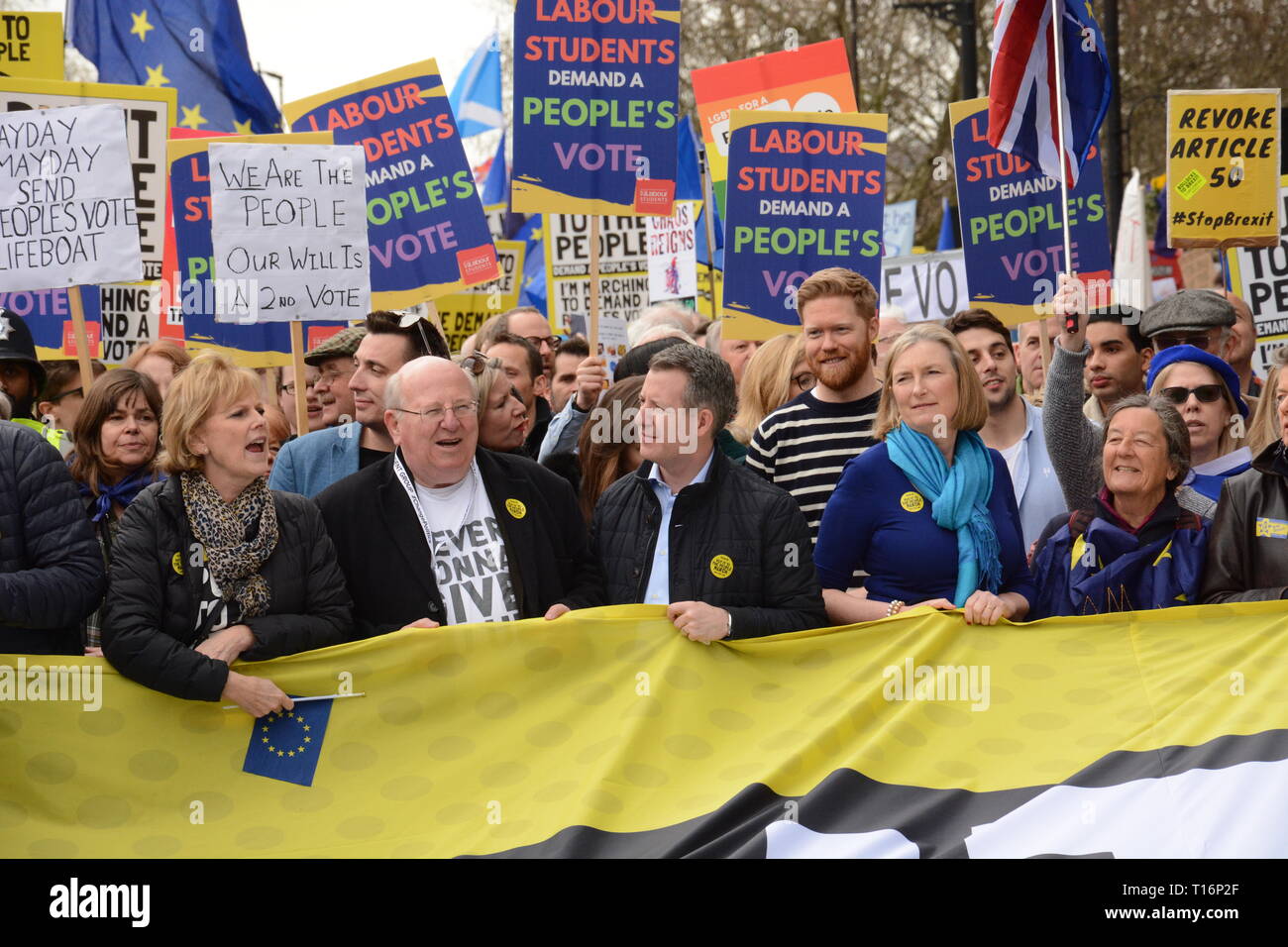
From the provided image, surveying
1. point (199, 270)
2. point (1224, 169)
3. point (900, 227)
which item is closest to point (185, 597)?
point (199, 270)

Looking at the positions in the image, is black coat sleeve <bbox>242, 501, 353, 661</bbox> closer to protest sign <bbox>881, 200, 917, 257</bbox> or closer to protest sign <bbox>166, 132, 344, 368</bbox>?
protest sign <bbox>166, 132, 344, 368</bbox>

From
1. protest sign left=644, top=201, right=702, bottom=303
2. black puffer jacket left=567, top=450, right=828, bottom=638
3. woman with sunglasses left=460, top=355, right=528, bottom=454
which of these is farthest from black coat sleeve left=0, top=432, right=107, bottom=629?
protest sign left=644, top=201, right=702, bottom=303

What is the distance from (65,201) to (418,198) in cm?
227

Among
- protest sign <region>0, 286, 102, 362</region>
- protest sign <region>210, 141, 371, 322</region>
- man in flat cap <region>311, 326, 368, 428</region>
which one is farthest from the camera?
protest sign <region>0, 286, 102, 362</region>

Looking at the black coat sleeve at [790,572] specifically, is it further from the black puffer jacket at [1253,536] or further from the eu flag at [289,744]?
the eu flag at [289,744]

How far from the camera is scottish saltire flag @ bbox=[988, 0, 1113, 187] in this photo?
687 centimetres

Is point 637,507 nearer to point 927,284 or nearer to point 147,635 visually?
point 147,635

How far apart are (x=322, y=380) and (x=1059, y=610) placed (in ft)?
10.9

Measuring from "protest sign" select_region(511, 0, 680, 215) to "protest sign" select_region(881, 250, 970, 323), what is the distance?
287cm

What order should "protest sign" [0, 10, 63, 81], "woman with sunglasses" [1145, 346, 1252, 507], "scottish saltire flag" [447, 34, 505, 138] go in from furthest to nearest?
"scottish saltire flag" [447, 34, 505, 138] → "protest sign" [0, 10, 63, 81] → "woman with sunglasses" [1145, 346, 1252, 507]

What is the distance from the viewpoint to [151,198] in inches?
293

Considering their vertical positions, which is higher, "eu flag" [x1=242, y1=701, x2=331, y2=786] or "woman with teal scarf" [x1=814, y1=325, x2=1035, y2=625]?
"woman with teal scarf" [x1=814, y1=325, x2=1035, y2=625]

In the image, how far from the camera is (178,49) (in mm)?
8867

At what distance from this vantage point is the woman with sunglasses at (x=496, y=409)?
18.2 feet
